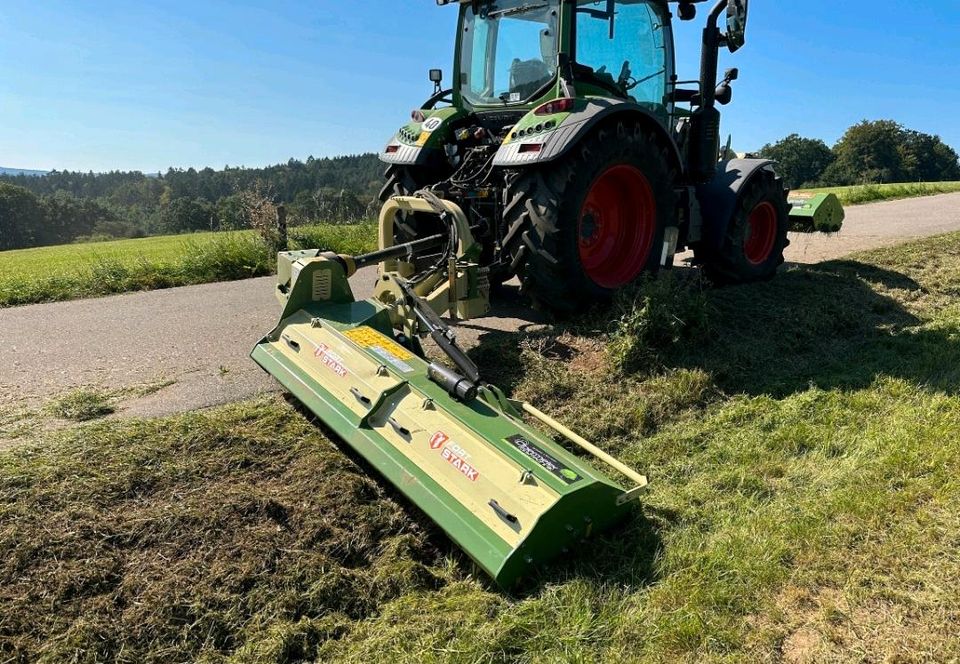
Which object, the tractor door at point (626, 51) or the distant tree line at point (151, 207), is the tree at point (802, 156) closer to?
the distant tree line at point (151, 207)

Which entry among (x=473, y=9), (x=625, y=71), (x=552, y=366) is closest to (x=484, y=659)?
(x=552, y=366)

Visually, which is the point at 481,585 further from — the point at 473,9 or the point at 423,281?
the point at 473,9

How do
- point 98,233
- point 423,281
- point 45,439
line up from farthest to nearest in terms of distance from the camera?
point 98,233
point 423,281
point 45,439

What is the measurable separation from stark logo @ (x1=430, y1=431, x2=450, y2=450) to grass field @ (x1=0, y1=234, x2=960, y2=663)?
0.33m

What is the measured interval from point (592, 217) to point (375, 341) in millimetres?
2289

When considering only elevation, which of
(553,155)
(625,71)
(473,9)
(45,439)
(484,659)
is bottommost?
(484,659)

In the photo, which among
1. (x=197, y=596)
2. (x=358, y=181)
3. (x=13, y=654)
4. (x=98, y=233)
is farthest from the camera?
(x=98, y=233)

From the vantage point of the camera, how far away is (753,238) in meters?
6.64

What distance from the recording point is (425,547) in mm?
2617

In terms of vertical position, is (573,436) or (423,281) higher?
(423,281)

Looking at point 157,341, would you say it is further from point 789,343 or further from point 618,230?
point 789,343

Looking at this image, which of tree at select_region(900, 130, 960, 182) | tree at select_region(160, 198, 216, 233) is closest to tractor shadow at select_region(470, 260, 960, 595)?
tree at select_region(160, 198, 216, 233)

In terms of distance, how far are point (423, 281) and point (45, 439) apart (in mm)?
2301

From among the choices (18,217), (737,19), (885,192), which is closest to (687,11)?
(737,19)
